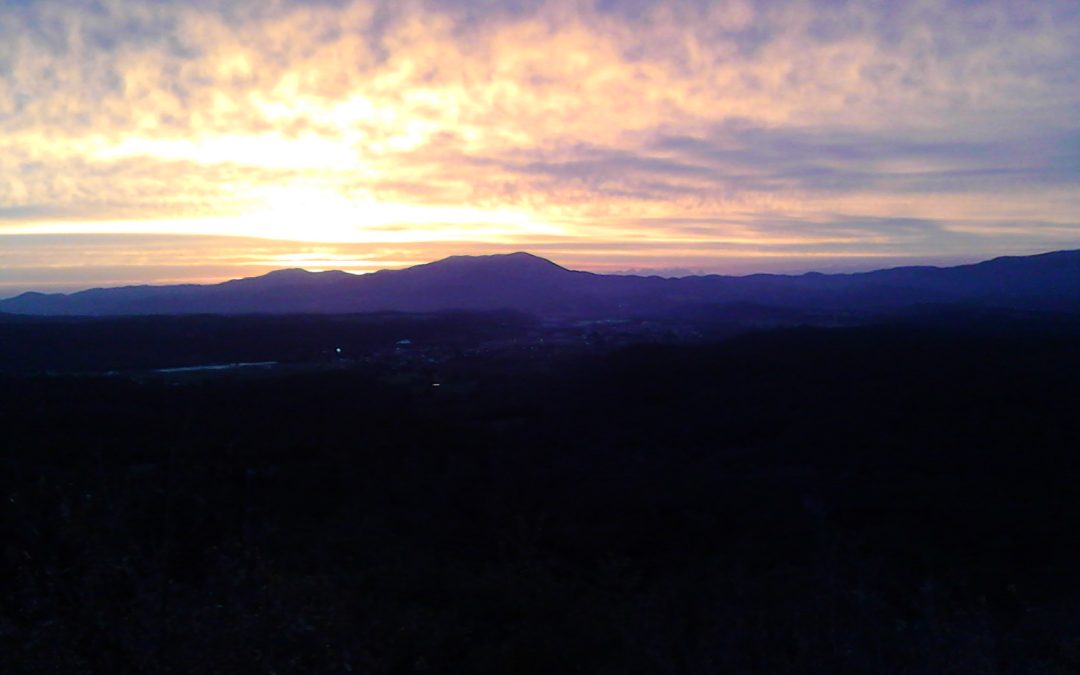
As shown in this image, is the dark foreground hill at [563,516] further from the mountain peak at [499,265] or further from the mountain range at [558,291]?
the mountain peak at [499,265]

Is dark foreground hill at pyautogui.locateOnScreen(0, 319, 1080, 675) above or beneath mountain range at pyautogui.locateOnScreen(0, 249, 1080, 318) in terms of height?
beneath

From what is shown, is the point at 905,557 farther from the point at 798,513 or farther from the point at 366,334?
the point at 366,334

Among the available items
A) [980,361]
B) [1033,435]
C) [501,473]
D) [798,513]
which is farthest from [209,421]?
[980,361]

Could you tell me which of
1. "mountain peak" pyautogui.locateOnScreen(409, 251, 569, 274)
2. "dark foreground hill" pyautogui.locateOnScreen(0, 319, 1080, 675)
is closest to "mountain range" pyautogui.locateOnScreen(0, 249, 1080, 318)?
"mountain peak" pyautogui.locateOnScreen(409, 251, 569, 274)

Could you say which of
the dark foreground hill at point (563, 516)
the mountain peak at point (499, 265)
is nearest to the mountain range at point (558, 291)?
the mountain peak at point (499, 265)

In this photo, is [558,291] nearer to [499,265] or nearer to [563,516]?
[499,265]

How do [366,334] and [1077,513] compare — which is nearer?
[1077,513]

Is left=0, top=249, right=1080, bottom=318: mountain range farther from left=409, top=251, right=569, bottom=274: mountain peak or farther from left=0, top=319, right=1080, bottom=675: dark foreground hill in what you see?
left=0, top=319, right=1080, bottom=675: dark foreground hill
